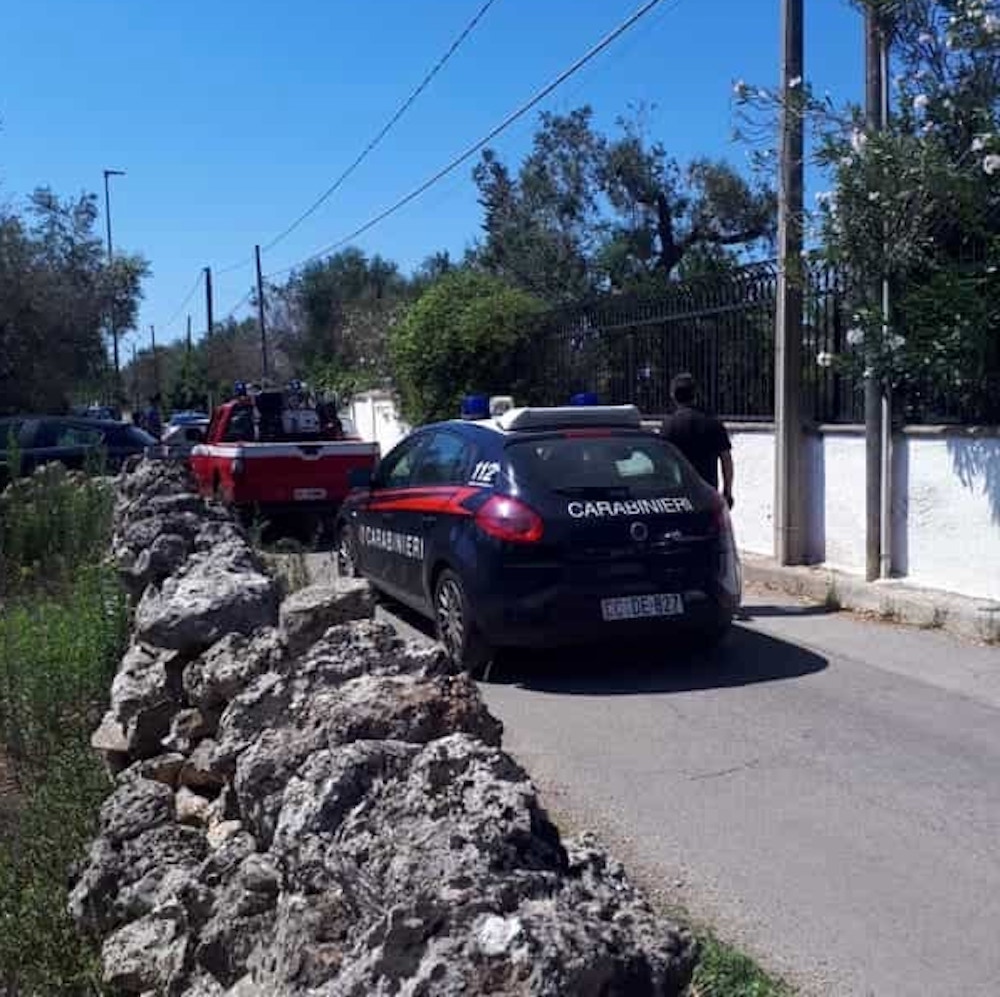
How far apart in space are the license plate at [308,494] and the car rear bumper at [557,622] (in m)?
7.75

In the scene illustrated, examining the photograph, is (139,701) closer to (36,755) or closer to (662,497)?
(36,755)

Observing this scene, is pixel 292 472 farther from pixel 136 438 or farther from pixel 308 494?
pixel 136 438

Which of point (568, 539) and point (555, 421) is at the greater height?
point (555, 421)

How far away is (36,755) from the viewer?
5.84 meters

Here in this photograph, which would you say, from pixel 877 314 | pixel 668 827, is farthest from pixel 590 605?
pixel 877 314

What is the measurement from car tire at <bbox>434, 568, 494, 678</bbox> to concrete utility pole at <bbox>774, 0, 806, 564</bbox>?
4159mm

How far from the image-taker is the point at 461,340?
17859mm

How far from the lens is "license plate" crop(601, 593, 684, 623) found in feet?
23.7

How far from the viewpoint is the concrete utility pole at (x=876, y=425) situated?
9.53 m

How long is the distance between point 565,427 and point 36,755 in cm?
372

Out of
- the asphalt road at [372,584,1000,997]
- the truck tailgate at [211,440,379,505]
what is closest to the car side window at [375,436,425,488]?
the asphalt road at [372,584,1000,997]

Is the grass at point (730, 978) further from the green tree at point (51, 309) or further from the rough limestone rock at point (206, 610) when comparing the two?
the green tree at point (51, 309)

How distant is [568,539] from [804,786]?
2231 millimetres

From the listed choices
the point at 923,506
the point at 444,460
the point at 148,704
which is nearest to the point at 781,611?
the point at 923,506
